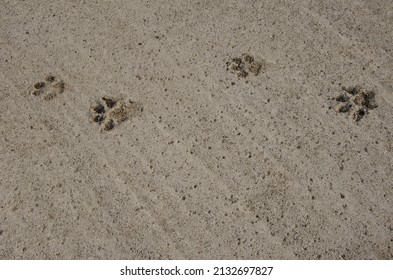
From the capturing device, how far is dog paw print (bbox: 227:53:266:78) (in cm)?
390

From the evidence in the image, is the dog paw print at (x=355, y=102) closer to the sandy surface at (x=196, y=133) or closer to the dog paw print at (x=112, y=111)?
the sandy surface at (x=196, y=133)

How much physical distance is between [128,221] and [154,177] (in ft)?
1.41

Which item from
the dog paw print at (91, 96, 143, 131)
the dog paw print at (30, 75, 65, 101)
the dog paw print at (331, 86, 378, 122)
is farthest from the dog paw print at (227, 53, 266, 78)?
the dog paw print at (30, 75, 65, 101)

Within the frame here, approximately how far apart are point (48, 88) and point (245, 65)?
1.99 metres

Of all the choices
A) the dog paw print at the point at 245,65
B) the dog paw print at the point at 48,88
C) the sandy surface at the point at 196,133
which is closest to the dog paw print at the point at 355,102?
the sandy surface at the point at 196,133

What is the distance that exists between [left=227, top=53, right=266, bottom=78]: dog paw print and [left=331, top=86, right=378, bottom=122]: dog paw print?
0.77 meters

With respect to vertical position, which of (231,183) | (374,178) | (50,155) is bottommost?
(50,155)

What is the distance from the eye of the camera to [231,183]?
3.39 metres

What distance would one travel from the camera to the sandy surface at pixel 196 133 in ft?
10.6

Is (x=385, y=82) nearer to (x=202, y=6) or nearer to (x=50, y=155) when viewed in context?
(x=202, y=6)

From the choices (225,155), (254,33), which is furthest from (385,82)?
(225,155)

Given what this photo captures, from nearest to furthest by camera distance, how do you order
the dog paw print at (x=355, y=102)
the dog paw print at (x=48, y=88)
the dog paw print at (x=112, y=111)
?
the dog paw print at (x=355, y=102), the dog paw print at (x=112, y=111), the dog paw print at (x=48, y=88)

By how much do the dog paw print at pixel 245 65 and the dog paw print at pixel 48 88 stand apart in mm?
1701

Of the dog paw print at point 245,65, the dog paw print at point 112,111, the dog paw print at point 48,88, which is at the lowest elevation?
the dog paw print at point 48,88
